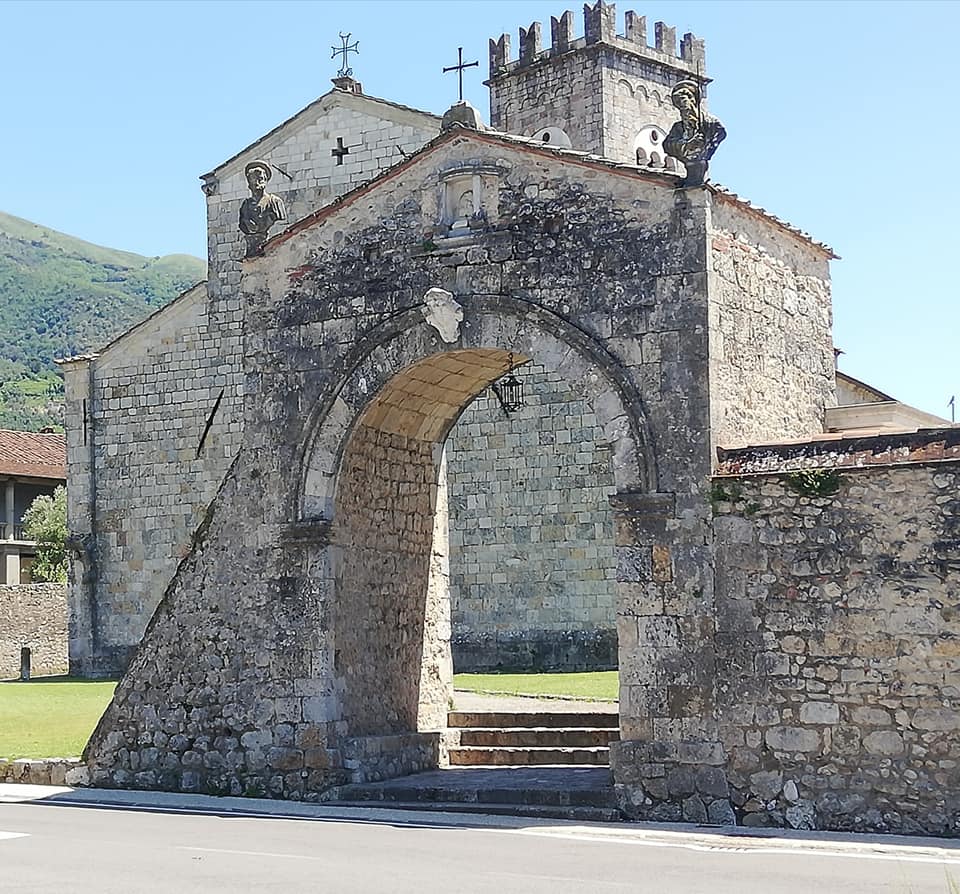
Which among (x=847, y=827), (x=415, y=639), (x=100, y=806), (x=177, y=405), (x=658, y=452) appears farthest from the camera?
(x=177, y=405)

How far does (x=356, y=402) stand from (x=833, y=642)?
216 inches

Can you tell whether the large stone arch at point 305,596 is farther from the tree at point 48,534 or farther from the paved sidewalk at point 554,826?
the tree at point 48,534

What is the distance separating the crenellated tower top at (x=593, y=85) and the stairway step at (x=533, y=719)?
1725 centimetres

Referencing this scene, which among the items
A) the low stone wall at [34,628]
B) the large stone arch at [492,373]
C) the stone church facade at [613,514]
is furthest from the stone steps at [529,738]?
the low stone wall at [34,628]

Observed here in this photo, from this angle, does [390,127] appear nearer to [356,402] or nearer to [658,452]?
[356,402]

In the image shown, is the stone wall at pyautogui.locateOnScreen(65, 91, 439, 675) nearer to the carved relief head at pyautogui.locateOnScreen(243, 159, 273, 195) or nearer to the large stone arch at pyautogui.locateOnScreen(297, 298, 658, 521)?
the carved relief head at pyautogui.locateOnScreen(243, 159, 273, 195)

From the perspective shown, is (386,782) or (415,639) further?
(415,639)

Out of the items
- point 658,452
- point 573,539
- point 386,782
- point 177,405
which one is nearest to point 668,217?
point 658,452

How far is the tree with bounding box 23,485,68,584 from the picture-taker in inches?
1892

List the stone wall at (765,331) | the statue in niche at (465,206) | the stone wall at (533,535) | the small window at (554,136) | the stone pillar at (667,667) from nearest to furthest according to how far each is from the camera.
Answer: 1. the stone pillar at (667,667)
2. the stone wall at (765,331)
3. the statue in niche at (465,206)
4. the stone wall at (533,535)
5. the small window at (554,136)

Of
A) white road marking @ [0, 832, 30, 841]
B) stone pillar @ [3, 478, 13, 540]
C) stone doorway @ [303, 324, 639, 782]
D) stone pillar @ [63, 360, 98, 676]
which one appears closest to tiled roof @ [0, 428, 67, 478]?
stone pillar @ [3, 478, 13, 540]

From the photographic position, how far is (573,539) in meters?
26.7

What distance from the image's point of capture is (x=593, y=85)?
31797 millimetres

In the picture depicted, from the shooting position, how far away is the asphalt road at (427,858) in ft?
30.3
